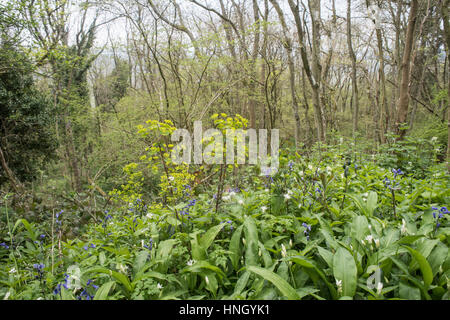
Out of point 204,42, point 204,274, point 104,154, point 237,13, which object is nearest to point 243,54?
point 204,42

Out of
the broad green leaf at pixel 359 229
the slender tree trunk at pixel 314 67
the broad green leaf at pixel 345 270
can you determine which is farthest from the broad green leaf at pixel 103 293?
the slender tree trunk at pixel 314 67

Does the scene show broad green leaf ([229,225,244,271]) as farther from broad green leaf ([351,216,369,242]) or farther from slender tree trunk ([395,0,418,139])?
slender tree trunk ([395,0,418,139])

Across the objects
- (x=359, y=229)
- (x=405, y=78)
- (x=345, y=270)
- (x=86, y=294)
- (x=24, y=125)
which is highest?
(x=405, y=78)

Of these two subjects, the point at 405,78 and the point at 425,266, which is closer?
the point at 425,266

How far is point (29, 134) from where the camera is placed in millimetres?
7004

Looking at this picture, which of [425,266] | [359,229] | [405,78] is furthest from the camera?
[405,78]

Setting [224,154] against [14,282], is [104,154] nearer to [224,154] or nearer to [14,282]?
[224,154]

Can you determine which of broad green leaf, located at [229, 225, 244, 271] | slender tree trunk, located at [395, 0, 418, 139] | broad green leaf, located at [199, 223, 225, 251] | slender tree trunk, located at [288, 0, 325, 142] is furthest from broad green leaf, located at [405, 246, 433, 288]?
slender tree trunk, located at [288, 0, 325, 142]

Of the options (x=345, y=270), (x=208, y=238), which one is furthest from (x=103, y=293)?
(x=345, y=270)

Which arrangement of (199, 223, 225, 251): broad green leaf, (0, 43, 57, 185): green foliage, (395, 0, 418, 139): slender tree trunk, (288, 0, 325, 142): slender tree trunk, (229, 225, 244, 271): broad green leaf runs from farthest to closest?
(0, 43, 57, 185): green foliage, (288, 0, 325, 142): slender tree trunk, (395, 0, 418, 139): slender tree trunk, (199, 223, 225, 251): broad green leaf, (229, 225, 244, 271): broad green leaf

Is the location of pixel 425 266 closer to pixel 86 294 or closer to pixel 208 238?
pixel 208 238

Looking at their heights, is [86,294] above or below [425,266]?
below

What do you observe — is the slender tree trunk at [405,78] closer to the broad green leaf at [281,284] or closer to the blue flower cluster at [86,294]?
the broad green leaf at [281,284]

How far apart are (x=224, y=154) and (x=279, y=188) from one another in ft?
3.46
